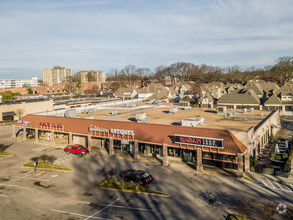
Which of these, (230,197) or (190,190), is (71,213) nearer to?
(190,190)

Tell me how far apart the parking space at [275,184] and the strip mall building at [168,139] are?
267 cm

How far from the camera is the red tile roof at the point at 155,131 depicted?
29.8 metres

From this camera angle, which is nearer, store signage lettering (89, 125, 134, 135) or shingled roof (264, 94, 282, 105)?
store signage lettering (89, 125, 134, 135)

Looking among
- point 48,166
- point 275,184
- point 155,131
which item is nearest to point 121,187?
point 155,131

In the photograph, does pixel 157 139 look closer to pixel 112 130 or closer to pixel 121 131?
pixel 121 131

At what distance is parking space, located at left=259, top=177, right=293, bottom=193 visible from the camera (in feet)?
84.8

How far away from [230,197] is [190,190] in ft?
14.0

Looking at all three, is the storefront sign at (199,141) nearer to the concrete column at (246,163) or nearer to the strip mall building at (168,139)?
the strip mall building at (168,139)

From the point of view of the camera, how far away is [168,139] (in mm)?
33625

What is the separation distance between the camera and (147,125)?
36.4 metres

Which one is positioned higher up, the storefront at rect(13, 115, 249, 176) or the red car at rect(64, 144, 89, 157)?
the storefront at rect(13, 115, 249, 176)

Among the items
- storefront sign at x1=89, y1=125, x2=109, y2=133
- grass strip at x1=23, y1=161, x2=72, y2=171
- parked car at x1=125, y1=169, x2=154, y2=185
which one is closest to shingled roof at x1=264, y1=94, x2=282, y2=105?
storefront sign at x1=89, y1=125, x2=109, y2=133

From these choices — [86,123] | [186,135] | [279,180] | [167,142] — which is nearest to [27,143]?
[86,123]

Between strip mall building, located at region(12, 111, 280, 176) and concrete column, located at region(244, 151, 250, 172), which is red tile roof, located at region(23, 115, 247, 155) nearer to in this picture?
strip mall building, located at region(12, 111, 280, 176)
